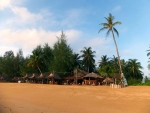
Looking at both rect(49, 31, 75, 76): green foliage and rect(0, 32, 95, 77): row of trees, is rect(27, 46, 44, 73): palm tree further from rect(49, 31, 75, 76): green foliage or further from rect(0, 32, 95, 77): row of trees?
rect(49, 31, 75, 76): green foliage

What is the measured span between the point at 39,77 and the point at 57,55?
694cm

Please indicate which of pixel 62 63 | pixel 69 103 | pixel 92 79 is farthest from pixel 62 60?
pixel 69 103

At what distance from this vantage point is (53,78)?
101 feet

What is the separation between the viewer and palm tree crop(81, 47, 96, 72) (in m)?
40.3

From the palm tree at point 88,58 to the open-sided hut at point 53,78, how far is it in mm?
10106

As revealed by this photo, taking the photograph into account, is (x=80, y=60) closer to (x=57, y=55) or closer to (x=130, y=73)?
(x=57, y=55)

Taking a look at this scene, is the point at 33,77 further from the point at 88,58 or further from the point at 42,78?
the point at 88,58

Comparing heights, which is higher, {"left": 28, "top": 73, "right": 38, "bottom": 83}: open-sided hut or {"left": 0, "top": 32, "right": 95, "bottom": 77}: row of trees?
{"left": 0, "top": 32, "right": 95, "bottom": 77}: row of trees

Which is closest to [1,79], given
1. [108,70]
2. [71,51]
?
[71,51]

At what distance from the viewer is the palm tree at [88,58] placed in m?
40.3

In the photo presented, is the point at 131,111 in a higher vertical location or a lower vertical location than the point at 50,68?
lower

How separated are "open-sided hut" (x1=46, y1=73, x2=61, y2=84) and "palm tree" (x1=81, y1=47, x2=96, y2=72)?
33.2 ft

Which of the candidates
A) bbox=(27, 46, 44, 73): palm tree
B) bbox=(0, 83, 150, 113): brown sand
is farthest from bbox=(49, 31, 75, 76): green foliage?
bbox=(0, 83, 150, 113): brown sand

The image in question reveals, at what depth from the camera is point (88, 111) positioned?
26.1 ft
